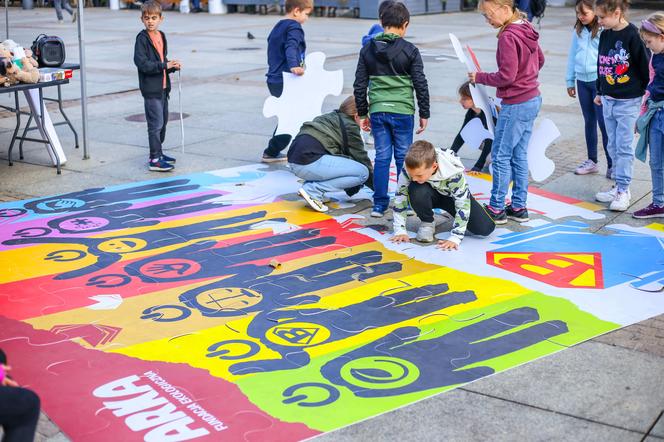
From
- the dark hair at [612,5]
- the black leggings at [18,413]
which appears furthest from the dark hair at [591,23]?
the black leggings at [18,413]

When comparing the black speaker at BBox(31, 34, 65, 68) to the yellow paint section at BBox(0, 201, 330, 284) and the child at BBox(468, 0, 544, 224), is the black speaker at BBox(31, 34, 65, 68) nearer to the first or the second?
the yellow paint section at BBox(0, 201, 330, 284)

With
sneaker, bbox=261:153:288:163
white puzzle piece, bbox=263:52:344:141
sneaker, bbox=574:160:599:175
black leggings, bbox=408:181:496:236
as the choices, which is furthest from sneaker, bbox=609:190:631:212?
sneaker, bbox=261:153:288:163

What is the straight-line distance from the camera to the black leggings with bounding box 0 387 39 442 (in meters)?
2.94

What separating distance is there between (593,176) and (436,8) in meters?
22.1

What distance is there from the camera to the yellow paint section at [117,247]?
18.7 feet

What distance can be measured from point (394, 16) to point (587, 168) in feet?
8.99

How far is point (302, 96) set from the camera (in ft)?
27.0

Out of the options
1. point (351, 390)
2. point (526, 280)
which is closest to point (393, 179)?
point (526, 280)

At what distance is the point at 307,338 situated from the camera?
4.68 metres

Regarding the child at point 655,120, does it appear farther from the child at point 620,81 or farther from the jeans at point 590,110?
the jeans at point 590,110

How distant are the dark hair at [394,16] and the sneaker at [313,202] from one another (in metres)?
1.48

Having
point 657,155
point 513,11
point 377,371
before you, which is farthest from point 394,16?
point 377,371

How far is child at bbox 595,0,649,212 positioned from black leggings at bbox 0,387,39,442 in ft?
17.1

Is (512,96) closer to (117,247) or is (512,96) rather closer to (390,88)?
(390,88)
